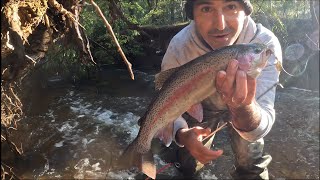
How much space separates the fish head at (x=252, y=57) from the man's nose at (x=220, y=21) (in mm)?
577

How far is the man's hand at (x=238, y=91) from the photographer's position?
8.21ft

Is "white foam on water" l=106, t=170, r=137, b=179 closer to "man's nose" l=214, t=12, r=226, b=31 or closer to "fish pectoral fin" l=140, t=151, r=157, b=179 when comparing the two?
"fish pectoral fin" l=140, t=151, r=157, b=179

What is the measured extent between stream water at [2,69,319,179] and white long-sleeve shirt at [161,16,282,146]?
6.14ft

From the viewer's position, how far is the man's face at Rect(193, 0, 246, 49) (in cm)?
309

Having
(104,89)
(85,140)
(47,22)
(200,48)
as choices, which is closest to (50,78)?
(104,89)

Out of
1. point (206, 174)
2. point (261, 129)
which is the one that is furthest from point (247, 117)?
point (206, 174)

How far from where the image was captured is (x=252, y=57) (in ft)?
8.16

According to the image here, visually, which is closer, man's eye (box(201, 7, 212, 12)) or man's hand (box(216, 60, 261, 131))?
man's hand (box(216, 60, 261, 131))

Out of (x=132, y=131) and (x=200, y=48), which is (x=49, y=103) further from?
(x=200, y=48)

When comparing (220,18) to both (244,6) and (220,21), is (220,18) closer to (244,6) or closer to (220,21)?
(220,21)

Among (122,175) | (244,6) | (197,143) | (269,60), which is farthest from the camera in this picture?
A: (122,175)

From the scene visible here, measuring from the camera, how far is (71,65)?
9.25 metres

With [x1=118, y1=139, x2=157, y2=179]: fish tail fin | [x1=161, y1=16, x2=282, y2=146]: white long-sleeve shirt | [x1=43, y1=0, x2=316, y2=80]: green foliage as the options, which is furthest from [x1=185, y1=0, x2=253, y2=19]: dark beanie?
[x1=43, y1=0, x2=316, y2=80]: green foliage

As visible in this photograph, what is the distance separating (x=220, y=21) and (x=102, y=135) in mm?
4140
